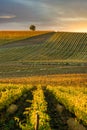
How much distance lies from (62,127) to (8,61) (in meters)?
74.9

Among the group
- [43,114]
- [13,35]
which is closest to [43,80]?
[43,114]

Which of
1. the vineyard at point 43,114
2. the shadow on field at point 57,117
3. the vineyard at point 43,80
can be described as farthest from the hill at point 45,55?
the shadow on field at point 57,117

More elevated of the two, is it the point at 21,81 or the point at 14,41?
the point at 14,41

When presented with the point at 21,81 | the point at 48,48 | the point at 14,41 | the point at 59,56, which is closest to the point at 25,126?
the point at 21,81

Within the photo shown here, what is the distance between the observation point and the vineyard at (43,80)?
24444mm

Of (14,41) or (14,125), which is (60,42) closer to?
(14,41)

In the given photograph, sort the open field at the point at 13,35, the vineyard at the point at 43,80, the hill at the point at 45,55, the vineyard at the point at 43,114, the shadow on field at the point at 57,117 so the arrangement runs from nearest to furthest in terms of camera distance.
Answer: the vineyard at the point at 43,114, the shadow on field at the point at 57,117, the vineyard at the point at 43,80, the hill at the point at 45,55, the open field at the point at 13,35

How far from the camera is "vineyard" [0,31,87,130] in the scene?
24.4m

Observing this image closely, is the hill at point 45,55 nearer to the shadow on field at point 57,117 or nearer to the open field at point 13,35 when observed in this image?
the open field at point 13,35

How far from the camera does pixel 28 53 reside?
10700 centimetres

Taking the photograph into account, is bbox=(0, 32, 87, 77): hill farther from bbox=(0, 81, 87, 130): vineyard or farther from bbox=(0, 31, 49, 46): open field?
bbox=(0, 81, 87, 130): vineyard

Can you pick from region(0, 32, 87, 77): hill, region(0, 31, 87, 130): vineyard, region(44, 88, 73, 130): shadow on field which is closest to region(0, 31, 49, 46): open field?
region(0, 31, 87, 130): vineyard

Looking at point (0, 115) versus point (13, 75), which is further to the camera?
point (13, 75)

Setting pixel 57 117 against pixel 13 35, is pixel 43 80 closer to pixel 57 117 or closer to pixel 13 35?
pixel 57 117
